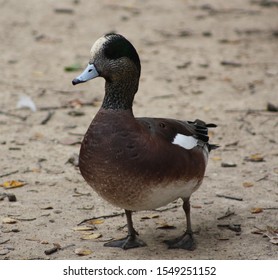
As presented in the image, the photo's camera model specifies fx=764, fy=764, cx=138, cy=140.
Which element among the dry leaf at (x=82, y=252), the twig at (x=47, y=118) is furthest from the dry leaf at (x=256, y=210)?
the twig at (x=47, y=118)

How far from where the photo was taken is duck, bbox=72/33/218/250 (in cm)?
430

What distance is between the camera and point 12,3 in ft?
37.6

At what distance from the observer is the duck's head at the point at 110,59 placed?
4.43 meters

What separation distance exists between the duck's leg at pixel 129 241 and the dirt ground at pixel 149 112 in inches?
2.1

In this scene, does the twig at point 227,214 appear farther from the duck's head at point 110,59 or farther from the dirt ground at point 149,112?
the duck's head at point 110,59

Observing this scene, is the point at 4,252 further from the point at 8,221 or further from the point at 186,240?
the point at 186,240

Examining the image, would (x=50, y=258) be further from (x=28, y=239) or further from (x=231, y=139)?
(x=231, y=139)

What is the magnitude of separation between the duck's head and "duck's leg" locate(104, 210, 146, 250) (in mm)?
871

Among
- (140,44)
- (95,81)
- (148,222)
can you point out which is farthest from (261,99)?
(148,222)

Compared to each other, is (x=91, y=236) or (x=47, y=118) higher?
(x=47, y=118)

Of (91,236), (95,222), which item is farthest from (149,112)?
(91,236)

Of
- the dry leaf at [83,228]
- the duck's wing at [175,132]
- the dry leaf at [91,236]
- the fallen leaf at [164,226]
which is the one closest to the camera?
the duck's wing at [175,132]

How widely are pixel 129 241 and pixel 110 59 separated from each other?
112 cm

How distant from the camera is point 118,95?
14.8 ft
